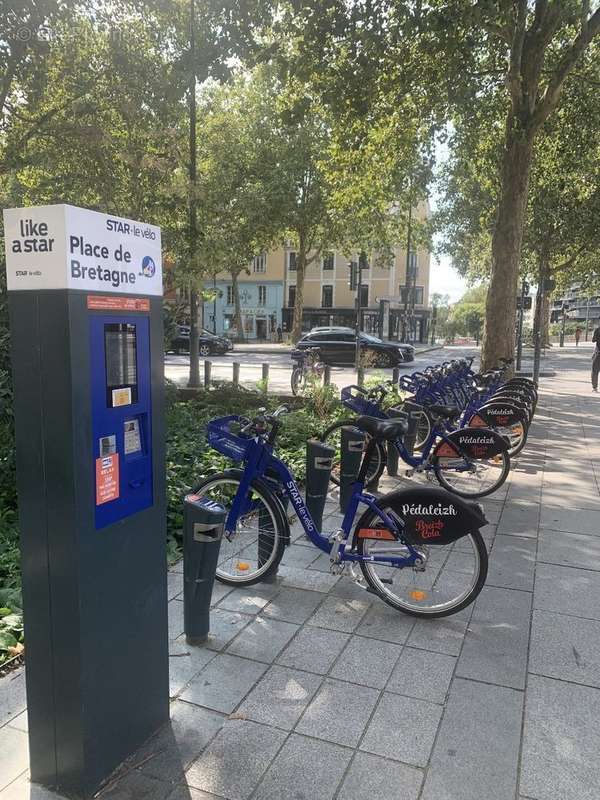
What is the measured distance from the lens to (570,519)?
5.05 metres

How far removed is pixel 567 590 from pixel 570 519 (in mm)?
1477

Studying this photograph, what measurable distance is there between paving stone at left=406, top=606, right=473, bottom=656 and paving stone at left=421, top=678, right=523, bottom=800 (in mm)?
283

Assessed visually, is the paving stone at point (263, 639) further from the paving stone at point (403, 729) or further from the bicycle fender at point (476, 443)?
the bicycle fender at point (476, 443)

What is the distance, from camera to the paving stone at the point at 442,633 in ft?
10.1

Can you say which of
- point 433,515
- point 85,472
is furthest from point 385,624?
point 85,472

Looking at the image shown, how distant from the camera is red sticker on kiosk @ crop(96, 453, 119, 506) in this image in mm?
2023

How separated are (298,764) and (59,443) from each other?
4.72 feet

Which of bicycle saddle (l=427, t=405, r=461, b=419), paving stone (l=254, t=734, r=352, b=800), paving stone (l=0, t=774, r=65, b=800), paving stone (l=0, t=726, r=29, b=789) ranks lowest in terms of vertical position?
paving stone (l=254, t=734, r=352, b=800)

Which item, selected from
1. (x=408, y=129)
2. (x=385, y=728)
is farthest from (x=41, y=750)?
(x=408, y=129)

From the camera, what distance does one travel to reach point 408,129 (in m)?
12.4

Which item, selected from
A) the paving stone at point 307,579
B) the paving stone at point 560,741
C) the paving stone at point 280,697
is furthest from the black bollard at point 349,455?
the paving stone at point 560,741

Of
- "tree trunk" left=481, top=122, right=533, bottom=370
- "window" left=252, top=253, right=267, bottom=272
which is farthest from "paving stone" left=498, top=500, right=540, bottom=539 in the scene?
"window" left=252, top=253, right=267, bottom=272

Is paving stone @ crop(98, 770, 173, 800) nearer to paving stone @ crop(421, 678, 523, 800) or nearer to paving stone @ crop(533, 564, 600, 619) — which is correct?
paving stone @ crop(421, 678, 523, 800)

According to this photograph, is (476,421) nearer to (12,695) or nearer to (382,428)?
(382,428)
